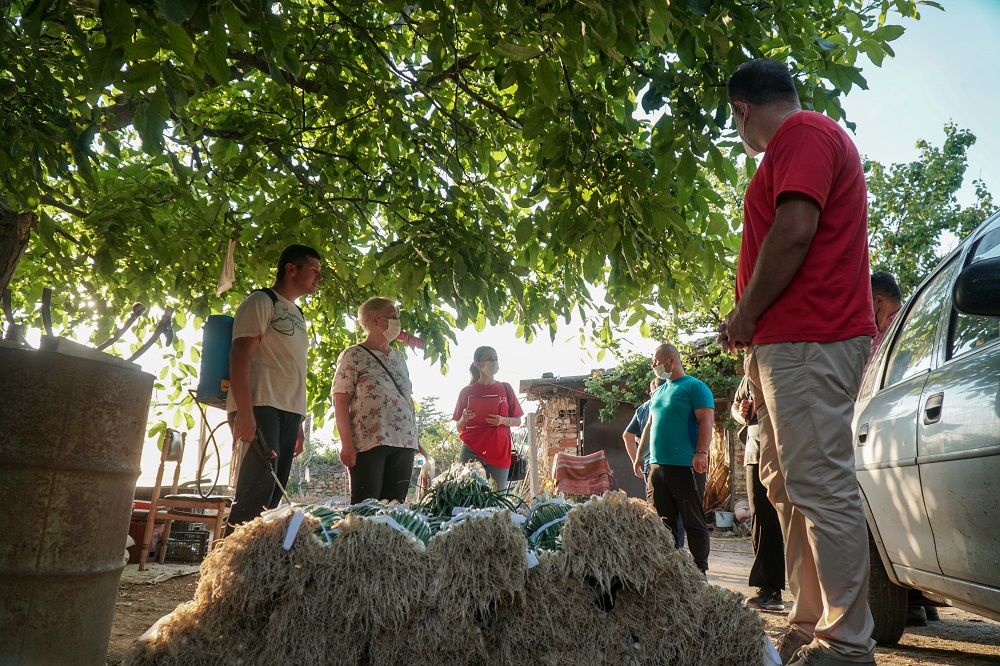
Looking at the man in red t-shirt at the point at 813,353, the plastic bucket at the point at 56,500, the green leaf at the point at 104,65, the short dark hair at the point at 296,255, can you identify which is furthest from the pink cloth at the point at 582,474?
the green leaf at the point at 104,65

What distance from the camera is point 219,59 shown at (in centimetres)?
256

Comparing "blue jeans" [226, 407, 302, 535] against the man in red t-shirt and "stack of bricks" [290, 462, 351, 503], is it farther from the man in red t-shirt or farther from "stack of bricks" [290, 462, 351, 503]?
"stack of bricks" [290, 462, 351, 503]

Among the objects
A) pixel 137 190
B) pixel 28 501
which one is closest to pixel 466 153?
pixel 137 190

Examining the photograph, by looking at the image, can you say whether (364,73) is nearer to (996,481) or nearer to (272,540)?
(272,540)

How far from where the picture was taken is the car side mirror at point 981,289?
86.4 inches

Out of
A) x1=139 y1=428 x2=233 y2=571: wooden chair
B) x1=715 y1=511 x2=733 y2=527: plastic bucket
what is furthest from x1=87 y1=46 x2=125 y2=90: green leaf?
x1=715 y1=511 x2=733 y2=527: plastic bucket

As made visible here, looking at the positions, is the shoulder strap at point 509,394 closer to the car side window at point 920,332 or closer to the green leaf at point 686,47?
the car side window at point 920,332

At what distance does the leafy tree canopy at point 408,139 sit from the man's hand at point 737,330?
1.12m

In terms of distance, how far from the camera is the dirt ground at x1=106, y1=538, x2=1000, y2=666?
3504 millimetres

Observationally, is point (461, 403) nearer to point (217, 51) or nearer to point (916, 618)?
point (916, 618)

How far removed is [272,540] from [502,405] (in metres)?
4.40

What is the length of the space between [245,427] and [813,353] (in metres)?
2.90

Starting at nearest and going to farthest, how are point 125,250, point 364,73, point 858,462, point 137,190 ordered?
point 858,462, point 364,73, point 125,250, point 137,190

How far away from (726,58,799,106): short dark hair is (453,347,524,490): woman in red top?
406 centimetres
